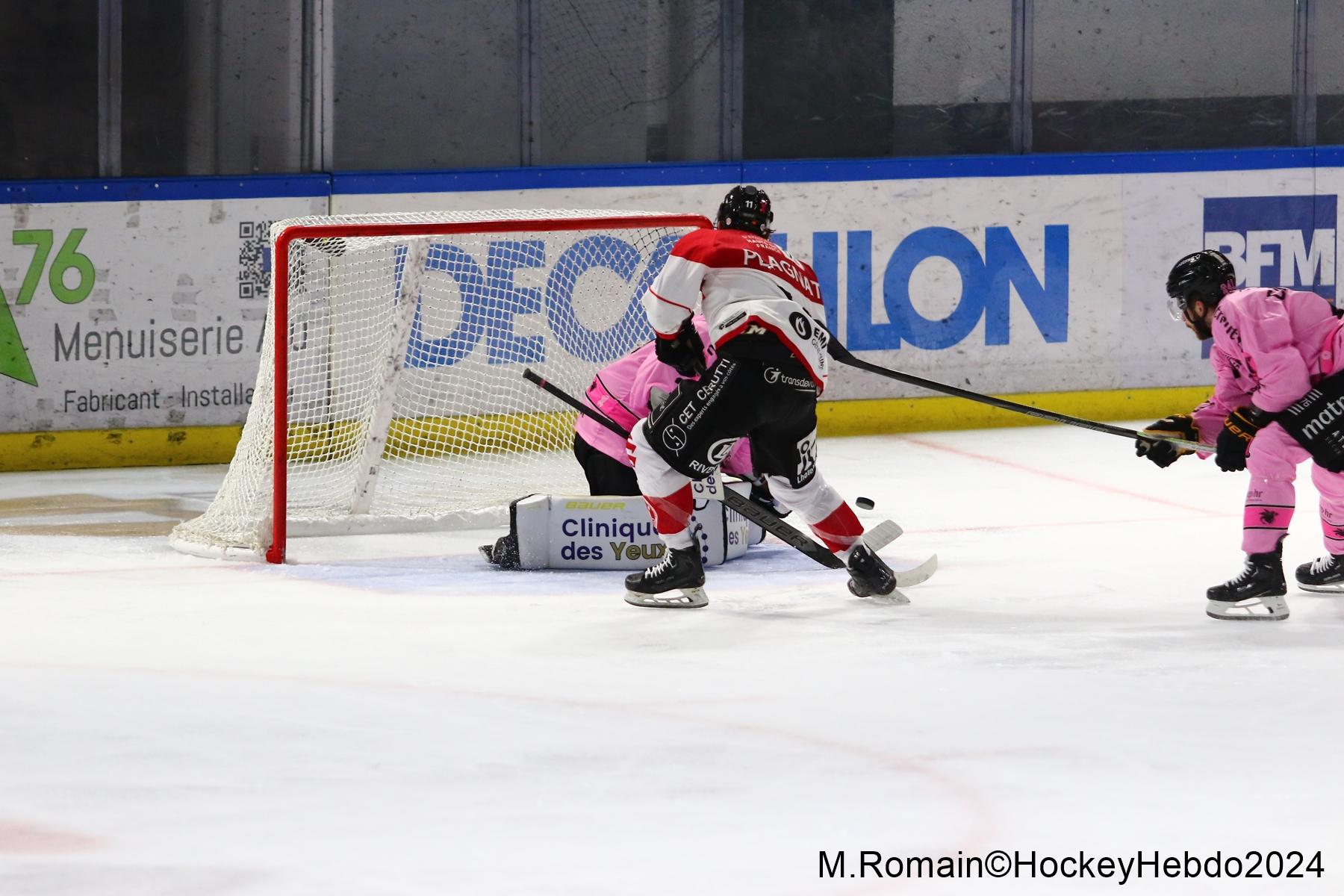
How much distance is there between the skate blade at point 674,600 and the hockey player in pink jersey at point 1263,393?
3.67 ft

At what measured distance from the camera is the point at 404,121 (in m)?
7.59

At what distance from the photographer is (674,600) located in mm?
4730

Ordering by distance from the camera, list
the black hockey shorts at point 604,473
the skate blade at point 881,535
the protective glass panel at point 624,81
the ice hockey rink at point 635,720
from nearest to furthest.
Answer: the ice hockey rink at point 635,720 < the skate blade at point 881,535 < the black hockey shorts at point 604,473 < the protective glass panel at point 624,81

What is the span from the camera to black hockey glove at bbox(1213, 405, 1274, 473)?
14.9 ft

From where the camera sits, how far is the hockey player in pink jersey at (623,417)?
534cm

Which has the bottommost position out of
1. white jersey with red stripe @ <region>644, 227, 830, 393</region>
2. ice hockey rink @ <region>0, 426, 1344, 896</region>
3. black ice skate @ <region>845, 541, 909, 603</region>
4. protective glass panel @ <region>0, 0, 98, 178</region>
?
ice hockey rink @ <region>0, 426, 1344, 896</region>

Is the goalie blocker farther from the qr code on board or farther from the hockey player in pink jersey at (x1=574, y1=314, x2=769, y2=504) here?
the qr code on board

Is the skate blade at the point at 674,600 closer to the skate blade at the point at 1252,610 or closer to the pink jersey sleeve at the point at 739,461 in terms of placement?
the pink jersey sleeve at the point at 739,461

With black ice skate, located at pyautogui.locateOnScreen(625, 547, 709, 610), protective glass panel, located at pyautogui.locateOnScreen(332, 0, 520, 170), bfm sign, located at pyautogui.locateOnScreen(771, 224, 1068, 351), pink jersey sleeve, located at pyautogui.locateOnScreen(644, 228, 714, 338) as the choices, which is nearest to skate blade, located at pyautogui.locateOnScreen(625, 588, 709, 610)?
black ice skate, located at pyautogui.locateOnScreen(625, 547, 709, 610)

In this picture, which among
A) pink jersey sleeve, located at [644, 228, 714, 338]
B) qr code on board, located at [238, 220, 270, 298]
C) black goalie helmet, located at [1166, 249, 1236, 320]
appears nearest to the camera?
black goalie helmet, located at [1166, 249, 1236, 320]

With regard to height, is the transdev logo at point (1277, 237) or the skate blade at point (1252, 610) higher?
the transdev logo at point (1277, 237)

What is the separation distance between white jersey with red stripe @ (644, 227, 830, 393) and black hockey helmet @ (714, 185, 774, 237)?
6 centimetres

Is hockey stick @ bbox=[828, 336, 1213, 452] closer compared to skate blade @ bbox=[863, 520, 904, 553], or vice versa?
hockey stick @ bbox=[828, 336, 1213, 452]

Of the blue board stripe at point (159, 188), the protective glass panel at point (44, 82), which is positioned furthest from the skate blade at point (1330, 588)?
the protective glass panel at point (44, 82)
